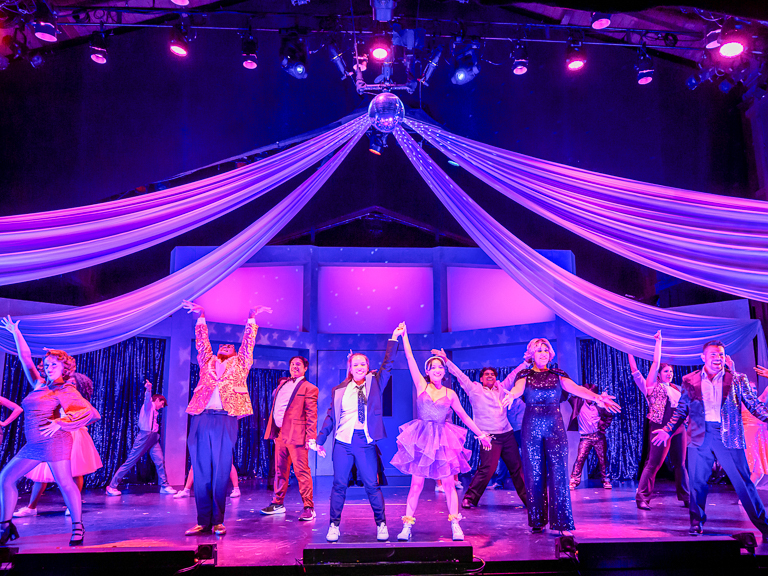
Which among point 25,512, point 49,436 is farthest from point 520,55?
point 25,512

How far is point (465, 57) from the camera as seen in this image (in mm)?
7098

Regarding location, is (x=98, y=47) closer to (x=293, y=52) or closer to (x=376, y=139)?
(x=293, y=52)

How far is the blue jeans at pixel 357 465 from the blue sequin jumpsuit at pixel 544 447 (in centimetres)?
134

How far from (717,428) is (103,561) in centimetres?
465

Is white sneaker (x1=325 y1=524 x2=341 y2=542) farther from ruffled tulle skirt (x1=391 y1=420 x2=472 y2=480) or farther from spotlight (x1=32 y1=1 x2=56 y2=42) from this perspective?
spotlight (x1=32 y1=1 x2=56 y2=42)

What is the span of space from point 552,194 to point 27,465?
4828 millimetres

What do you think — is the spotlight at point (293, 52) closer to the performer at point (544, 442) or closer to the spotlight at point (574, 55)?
the spotlight at point (574, 55)

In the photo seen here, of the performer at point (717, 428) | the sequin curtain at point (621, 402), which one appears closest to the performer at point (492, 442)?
the performer at point (717, 428)

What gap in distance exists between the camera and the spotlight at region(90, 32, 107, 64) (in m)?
6.64

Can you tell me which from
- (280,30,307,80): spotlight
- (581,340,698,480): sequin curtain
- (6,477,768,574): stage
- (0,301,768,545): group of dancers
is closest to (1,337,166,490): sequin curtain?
(6,477,768,574): stage

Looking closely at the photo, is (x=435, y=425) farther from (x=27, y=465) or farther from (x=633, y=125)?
(x=633, y=125)

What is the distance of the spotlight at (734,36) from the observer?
652cm

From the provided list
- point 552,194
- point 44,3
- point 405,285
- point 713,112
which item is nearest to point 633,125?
point 552,194

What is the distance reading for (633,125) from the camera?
6945mm
